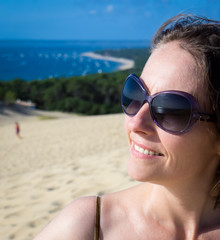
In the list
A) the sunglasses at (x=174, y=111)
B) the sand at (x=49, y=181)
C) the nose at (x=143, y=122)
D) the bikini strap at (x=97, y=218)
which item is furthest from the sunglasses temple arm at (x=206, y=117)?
the sand at (x=49, y=181)

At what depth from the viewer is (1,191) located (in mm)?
5512

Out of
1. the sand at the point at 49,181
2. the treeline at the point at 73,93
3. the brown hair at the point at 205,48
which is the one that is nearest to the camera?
the brown hair at the point at 205,48

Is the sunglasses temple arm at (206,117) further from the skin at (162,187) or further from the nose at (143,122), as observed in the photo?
the nose at (143,122)

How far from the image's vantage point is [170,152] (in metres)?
1.11

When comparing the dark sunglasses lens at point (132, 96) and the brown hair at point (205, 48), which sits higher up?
the brown hair at point (205, 48)

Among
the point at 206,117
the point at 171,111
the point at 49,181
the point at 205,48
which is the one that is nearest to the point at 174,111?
the point at 171,111

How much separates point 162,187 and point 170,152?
22 cm

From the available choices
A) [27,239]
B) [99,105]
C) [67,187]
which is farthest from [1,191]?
[99,105]

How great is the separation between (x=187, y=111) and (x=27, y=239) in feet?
9.19

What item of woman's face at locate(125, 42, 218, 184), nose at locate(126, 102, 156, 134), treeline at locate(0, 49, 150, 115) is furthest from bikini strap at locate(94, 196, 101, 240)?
treeline at locate(0, 49, 150, 115)

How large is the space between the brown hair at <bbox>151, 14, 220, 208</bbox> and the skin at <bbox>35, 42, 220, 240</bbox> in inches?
1.1

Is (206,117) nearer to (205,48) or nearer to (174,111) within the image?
(174,111)

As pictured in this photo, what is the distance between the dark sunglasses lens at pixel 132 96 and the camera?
121 cm

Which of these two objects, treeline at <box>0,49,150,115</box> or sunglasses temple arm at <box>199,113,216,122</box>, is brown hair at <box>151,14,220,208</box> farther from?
treeline at <box>0,49,150,115</box>
